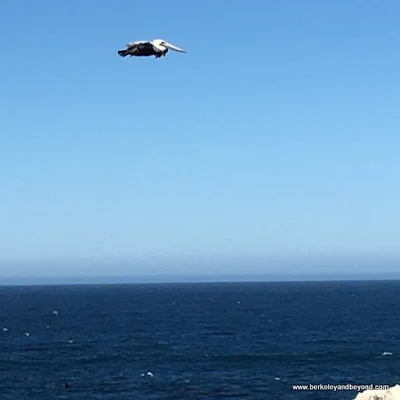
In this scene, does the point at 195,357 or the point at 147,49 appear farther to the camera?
the point at 195,357

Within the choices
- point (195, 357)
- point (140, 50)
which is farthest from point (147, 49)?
point (195, 357)

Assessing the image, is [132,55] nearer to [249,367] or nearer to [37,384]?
[37,384]

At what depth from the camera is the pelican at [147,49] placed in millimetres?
12555

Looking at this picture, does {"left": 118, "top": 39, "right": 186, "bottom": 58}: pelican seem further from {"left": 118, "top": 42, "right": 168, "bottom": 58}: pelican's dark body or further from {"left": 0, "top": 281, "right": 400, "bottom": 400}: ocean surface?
{"left": 0, "top": 281, "right": 400, "bottom": 400}: ocean surface

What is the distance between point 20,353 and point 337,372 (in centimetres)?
5108

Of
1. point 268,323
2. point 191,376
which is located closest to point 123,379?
point 191,376

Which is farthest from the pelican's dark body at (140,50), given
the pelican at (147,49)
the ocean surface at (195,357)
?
the ocean surface at (195,357)

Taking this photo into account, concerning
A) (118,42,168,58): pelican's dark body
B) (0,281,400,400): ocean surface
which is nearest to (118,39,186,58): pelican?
(118,42,168,58): pelican's dark body

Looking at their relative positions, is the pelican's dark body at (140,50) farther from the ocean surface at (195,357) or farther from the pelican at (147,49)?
the ocean surface at (195,357)

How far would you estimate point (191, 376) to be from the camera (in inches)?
3482

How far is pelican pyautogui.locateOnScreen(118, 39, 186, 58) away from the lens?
12.6 meters

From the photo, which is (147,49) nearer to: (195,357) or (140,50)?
(140,50)

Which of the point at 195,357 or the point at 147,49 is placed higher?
the point at 147,49

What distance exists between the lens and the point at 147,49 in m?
12.8
